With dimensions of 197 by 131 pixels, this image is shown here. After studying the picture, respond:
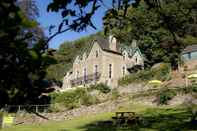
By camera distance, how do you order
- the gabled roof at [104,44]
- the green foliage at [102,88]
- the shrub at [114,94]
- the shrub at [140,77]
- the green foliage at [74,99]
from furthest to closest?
1. the gabled roof at [104,44]
2. the green foliage at [102,88]
3. the shrub at [140,77]
4. the green foliage at [74,99]
5. the shrub at [114,94]

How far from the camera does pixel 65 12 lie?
13.4ft

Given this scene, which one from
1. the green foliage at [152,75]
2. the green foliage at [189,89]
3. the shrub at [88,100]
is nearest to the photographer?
the green foliage at [189,89]

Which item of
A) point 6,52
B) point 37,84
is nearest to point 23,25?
point 6,52

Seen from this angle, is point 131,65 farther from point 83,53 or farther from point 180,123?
point 180,123

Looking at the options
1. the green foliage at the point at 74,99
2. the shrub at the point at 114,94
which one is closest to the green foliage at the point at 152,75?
the shrub at the point at 114,94

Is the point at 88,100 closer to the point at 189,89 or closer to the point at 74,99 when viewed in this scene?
the point at 74,99

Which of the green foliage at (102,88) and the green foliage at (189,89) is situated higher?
the green foliage at (102,88)

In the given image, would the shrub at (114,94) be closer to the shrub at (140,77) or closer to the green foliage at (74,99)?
the green foliage at (74,99)

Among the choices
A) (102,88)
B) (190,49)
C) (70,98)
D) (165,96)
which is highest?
(190,49)

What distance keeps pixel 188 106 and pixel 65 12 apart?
33054mm

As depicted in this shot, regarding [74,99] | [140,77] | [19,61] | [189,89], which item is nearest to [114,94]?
[74,99]

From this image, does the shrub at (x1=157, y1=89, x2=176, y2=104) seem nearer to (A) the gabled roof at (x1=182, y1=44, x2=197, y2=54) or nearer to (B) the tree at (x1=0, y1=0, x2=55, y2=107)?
(A) the gabled roof at (x1=182, y1=44, x2=197, y2=54)

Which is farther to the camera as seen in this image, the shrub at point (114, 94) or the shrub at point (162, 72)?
the shrub at point (162, 72)

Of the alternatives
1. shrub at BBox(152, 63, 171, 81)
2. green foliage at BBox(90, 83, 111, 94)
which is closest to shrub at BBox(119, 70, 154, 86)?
shrub at BBox(152, 63, 171, 81)
